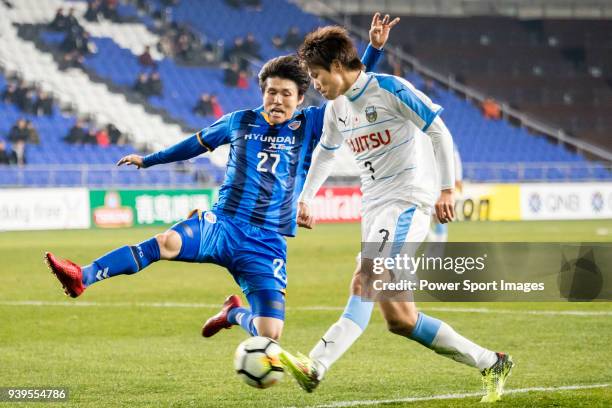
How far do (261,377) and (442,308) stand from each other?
594 cm

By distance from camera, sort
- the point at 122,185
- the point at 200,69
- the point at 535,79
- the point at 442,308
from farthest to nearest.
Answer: the point at 535,79, the point at 200,69, the point at 122,185, the point at 442,308

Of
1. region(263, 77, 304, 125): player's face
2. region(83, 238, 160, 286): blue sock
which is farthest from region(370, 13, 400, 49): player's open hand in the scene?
region(83, 238, 160, 286): blue sock

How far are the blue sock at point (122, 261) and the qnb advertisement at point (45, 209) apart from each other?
63.7 feet

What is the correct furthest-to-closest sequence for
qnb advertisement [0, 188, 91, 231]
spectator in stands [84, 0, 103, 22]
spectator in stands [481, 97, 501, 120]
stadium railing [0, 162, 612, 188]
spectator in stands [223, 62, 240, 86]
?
spectator in stands [481, 97, 501, 120] < spectator in stands [223, 62, 240, 86] < spectator in stands [84, 0, 103, 22] < stadium railing [0, 162, 612, 188] < qnb advertisement [0, 188, 91, 231]

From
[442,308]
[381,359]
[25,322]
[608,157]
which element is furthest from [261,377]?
[608,157]

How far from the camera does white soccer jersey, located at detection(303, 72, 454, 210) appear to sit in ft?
18.9

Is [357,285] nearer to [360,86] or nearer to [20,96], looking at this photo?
[360,86]

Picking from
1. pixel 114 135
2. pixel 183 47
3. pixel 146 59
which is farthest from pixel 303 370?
pixel 183 47

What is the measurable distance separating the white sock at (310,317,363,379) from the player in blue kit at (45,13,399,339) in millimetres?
546

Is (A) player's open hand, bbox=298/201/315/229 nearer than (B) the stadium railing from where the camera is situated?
Yes

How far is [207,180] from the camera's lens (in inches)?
1125

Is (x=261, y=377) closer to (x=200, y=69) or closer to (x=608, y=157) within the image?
(x=200, y=69)

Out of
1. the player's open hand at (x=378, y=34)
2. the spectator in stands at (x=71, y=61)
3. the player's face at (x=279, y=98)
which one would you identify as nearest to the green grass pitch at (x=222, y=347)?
the player's face at (x=279, y=98)

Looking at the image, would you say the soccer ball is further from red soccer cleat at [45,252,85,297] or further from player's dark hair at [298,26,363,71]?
player's dark hair at [298,26,363,71]
